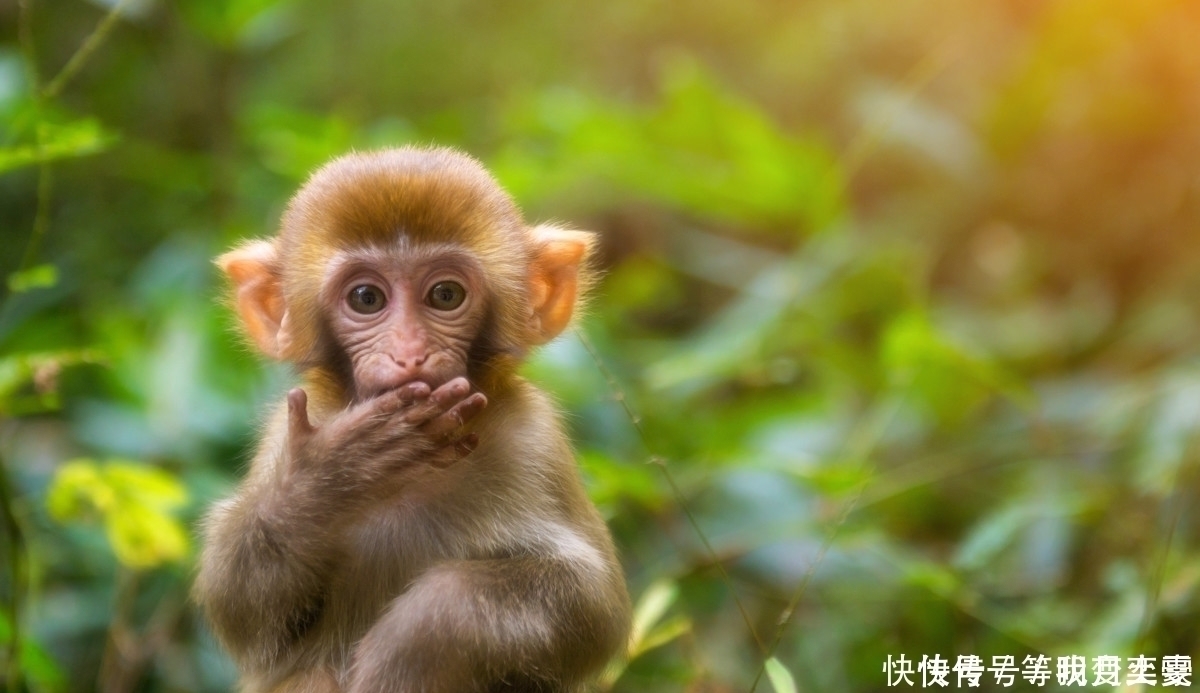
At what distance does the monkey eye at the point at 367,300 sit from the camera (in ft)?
10.8

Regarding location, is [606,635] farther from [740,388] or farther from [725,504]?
[740,388]

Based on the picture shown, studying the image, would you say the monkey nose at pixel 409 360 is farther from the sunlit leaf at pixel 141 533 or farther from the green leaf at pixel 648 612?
the sunlit leaf at pixel 141 533

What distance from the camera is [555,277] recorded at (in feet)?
12.5

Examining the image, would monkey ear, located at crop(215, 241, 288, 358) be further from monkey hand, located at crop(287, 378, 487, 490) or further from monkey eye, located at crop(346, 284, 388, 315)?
monkey hand, located at crop(287, 378, 487, 490)

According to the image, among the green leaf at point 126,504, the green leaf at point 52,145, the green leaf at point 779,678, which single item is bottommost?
the green leaf at point 779,678

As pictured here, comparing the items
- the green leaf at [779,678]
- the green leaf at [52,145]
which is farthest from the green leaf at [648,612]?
the green leaf at [52,145]

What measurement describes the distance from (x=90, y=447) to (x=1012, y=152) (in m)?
5.68

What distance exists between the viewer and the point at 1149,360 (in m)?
7.63

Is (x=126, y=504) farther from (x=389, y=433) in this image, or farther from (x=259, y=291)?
(x=389, y=433)

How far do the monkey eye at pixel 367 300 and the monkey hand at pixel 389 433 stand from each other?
12.0 inches

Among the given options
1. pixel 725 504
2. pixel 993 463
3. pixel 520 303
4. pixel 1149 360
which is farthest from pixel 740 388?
pixel 520 303

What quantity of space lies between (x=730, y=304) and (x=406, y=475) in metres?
6.58

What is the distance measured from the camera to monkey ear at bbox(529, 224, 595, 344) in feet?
12.3

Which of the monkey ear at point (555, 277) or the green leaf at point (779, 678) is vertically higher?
the monkey ear at point (555, 277)
